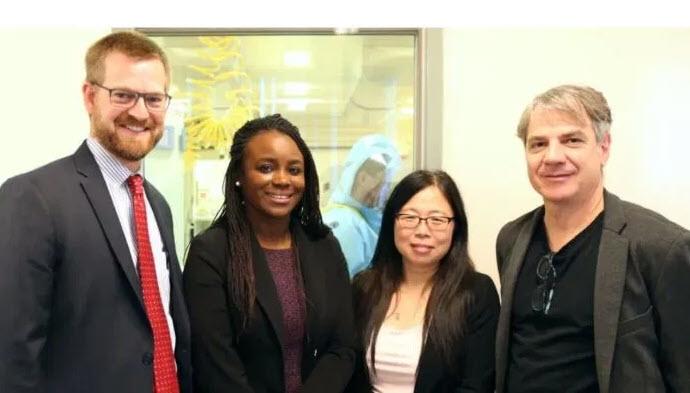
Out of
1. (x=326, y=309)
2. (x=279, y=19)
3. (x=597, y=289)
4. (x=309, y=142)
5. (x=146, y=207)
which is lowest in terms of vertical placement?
(x=326, y=309)

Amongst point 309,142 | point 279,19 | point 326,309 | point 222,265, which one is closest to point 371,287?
point 326,309

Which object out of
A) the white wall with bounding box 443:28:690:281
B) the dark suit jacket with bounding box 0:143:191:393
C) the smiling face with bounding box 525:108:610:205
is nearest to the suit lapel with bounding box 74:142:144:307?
the dark suit jacket with bounding box 0:143:191:393

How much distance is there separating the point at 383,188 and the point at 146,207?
1144 millimetres

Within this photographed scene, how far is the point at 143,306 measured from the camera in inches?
64.6

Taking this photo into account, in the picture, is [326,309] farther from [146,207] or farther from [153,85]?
[153,85]

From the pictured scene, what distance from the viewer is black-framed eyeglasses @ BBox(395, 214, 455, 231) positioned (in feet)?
6.83

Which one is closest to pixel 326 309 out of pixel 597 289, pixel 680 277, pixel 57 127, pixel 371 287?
pixel 371 287

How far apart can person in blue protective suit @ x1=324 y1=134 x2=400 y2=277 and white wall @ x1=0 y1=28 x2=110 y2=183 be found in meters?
1.17

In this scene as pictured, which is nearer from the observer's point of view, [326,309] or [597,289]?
[597,289]

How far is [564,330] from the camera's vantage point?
66.4 inches

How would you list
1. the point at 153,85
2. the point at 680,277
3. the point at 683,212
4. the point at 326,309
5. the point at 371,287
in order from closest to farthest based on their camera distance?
the point at 680,277 → the point at 153,85 → the point at 326,309 → the point at 371,287 → the point at 683,212

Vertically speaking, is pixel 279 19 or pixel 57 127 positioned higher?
pixel 279 19

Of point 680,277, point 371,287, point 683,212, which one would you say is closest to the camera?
point 680,277

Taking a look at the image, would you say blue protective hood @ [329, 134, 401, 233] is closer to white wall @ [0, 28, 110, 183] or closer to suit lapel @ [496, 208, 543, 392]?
suit lapel @ [496, 208, 543, 392]
